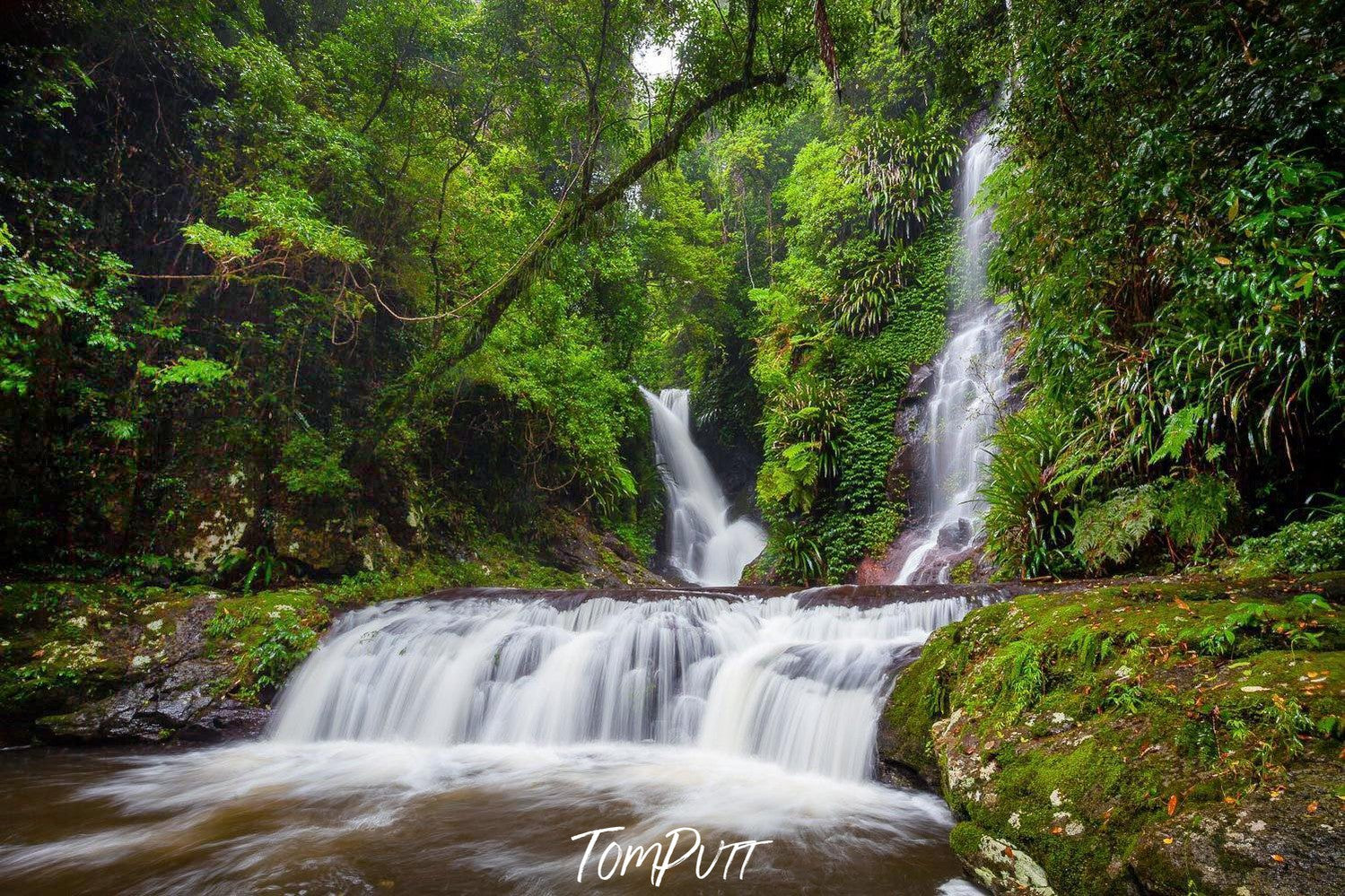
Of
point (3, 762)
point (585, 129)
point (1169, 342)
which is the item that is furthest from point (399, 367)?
point (1169, 342)

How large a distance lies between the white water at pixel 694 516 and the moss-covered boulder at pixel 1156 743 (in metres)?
12.0

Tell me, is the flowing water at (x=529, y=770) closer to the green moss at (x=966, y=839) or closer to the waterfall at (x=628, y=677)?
the waterfall at (x=628, y=677)

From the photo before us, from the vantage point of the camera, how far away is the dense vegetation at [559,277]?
12.7 feet

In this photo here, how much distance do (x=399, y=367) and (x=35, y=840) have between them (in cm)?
793

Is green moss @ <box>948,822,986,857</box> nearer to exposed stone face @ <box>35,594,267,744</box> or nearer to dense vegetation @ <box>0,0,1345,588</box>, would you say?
dense vegetation @ <box>0,0,1345,588</box>

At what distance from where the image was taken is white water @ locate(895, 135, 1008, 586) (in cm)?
1004

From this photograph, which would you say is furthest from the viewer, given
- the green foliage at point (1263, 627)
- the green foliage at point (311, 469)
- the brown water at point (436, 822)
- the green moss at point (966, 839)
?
the green foliage at point (311, 469)

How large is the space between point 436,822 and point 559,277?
7.61 metres

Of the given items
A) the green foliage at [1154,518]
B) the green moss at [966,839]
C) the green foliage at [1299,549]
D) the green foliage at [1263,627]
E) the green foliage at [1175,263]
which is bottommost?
the green moss at [966,839]

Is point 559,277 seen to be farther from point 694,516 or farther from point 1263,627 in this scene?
point 694,516

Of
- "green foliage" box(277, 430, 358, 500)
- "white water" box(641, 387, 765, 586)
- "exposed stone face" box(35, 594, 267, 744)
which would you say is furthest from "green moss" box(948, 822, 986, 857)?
"white water" box(641, 387, 765, 586)

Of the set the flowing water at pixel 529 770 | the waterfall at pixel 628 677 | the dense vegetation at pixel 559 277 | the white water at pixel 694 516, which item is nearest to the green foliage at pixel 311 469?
the dense vegetation at pixel 559 277

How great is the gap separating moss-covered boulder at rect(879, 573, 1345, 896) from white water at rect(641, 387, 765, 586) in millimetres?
12020

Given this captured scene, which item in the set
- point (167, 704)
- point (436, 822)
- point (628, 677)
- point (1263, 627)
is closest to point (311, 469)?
point (167, 704)
